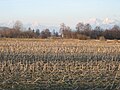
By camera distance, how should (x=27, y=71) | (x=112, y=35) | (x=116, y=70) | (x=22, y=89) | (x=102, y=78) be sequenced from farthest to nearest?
(x=112, y=35)
(x=116, y=70)
(x=27, y=71)
(x=102, y=78)
(x=22, y=89)

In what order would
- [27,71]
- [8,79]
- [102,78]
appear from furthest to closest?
[27,71] < [102,78] < [8,79]

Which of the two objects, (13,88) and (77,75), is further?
(77,75)

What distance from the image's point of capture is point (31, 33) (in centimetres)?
8969

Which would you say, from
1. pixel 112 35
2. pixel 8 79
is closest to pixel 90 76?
pixel 8 79

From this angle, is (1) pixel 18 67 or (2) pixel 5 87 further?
(1) pixel 18 67

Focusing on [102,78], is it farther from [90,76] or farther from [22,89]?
[22,89]

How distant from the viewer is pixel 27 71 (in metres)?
14.1

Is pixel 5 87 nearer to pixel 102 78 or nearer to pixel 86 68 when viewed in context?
pixel 102 78

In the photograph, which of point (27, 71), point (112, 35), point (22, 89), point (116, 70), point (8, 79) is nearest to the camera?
point (22, 89)

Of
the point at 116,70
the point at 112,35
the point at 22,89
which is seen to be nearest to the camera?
the point at 22,89

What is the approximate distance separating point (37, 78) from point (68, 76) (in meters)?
1.30

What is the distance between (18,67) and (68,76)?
Answer: 2.79 meters

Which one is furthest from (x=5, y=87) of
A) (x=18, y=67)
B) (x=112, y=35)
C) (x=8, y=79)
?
(x=112, y=35)

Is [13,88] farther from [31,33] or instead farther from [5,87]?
[31,33]
